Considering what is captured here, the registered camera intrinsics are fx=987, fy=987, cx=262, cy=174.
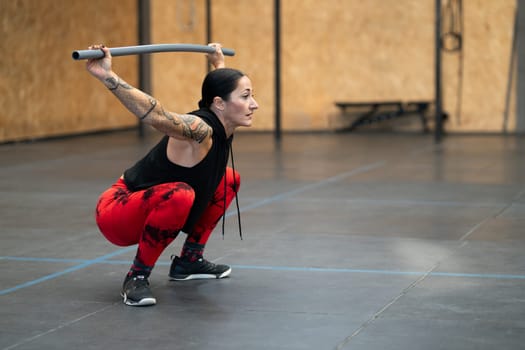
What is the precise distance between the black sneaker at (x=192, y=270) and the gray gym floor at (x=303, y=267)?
0.21 feet

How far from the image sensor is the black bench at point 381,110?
1258 cm

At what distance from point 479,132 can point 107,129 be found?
493cm

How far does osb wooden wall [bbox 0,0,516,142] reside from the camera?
12.0 metres

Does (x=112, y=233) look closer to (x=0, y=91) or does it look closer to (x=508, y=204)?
(x=508, y=204)

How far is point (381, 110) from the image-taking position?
42.3 ft

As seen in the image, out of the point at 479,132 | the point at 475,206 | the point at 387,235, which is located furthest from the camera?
the point at 479,132

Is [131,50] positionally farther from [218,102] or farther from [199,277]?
[199,277]

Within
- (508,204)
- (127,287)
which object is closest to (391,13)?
(508,204)

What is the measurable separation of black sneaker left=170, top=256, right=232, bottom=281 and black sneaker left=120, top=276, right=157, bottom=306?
1.27 feet

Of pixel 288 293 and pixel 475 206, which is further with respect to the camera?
pixel 475 206

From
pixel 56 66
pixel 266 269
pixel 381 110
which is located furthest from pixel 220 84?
pixel 381 110

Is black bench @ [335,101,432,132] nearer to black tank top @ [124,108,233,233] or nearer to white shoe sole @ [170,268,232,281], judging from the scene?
white shoe sole @ [170,268,232,281]

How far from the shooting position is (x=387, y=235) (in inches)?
211

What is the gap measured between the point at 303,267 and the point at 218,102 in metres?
1.00
